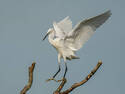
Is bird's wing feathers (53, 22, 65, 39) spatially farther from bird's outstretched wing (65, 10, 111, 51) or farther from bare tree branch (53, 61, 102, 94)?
bare tree branch (53, 61, 102, 94)

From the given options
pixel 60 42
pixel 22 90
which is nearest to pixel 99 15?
pixel 60 42

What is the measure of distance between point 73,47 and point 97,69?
7.33 ft

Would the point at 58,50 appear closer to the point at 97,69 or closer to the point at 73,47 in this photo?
the point at 73,47

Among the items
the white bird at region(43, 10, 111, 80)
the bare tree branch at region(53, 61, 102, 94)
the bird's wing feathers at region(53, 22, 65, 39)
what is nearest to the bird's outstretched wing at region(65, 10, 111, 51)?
the white bird at region(43, 10, 111, 80)

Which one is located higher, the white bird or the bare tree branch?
the white bird

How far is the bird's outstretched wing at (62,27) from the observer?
17438 mm

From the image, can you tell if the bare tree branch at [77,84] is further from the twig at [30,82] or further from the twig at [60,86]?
the twig at [30,82]

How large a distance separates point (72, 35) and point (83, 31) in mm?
357

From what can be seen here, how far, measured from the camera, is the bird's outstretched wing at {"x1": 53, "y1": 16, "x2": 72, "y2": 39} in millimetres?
17438

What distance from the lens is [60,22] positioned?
Result: 59.6ft

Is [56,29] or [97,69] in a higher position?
[56,29]

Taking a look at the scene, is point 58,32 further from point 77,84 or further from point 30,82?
point 30,82

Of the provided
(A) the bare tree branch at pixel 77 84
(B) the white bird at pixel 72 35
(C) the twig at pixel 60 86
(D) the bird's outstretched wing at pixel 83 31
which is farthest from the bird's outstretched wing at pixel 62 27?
(A) the bare tree branch at pixel 77 84

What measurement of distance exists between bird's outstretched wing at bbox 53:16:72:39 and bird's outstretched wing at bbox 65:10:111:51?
0.31 metres
